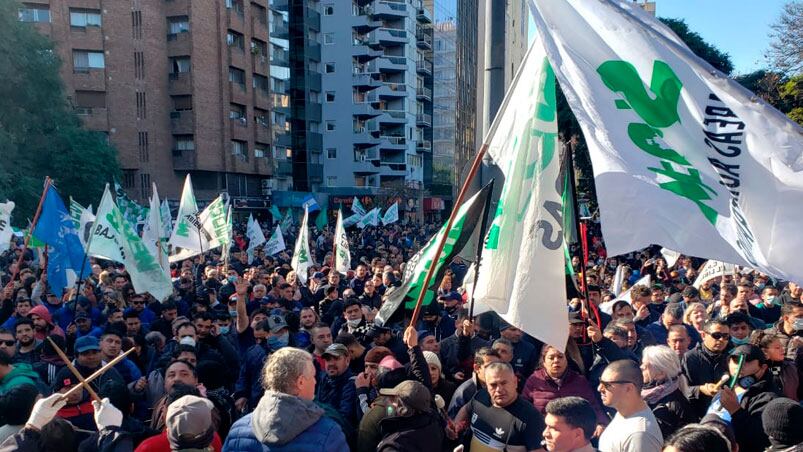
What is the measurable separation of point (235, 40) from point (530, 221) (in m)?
45.5

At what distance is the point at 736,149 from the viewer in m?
3.40

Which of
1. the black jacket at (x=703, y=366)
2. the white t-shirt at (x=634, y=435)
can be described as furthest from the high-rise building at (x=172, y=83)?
the white t-shirt at (x=634, y=435)

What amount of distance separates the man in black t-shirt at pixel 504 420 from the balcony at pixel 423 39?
65.8 meters

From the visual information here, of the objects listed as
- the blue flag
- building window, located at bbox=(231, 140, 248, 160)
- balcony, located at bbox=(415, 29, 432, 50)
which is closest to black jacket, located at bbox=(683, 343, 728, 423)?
the blue flag

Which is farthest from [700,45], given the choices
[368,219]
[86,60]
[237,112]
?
[86,60]

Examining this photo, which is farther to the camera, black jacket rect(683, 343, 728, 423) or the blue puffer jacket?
black jacket rect(683, 343, 728, 423)

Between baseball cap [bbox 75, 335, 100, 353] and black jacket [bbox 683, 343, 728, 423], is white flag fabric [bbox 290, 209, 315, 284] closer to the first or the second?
baseball cap [bbox 75, 335, 100, 353]

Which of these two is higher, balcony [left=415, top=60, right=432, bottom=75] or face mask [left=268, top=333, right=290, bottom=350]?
balcony [left=415, top=60, right=432, bottom=75]

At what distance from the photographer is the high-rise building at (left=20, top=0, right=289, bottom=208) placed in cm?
3856

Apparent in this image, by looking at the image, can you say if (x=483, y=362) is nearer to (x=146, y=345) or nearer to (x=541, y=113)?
(x=541, y=113)

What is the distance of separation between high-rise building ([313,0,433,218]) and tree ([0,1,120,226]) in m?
30.6

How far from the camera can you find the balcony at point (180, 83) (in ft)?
138

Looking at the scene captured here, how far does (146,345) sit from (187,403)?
13.4 feet

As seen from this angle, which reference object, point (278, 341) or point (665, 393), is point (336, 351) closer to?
point (278, 341)
